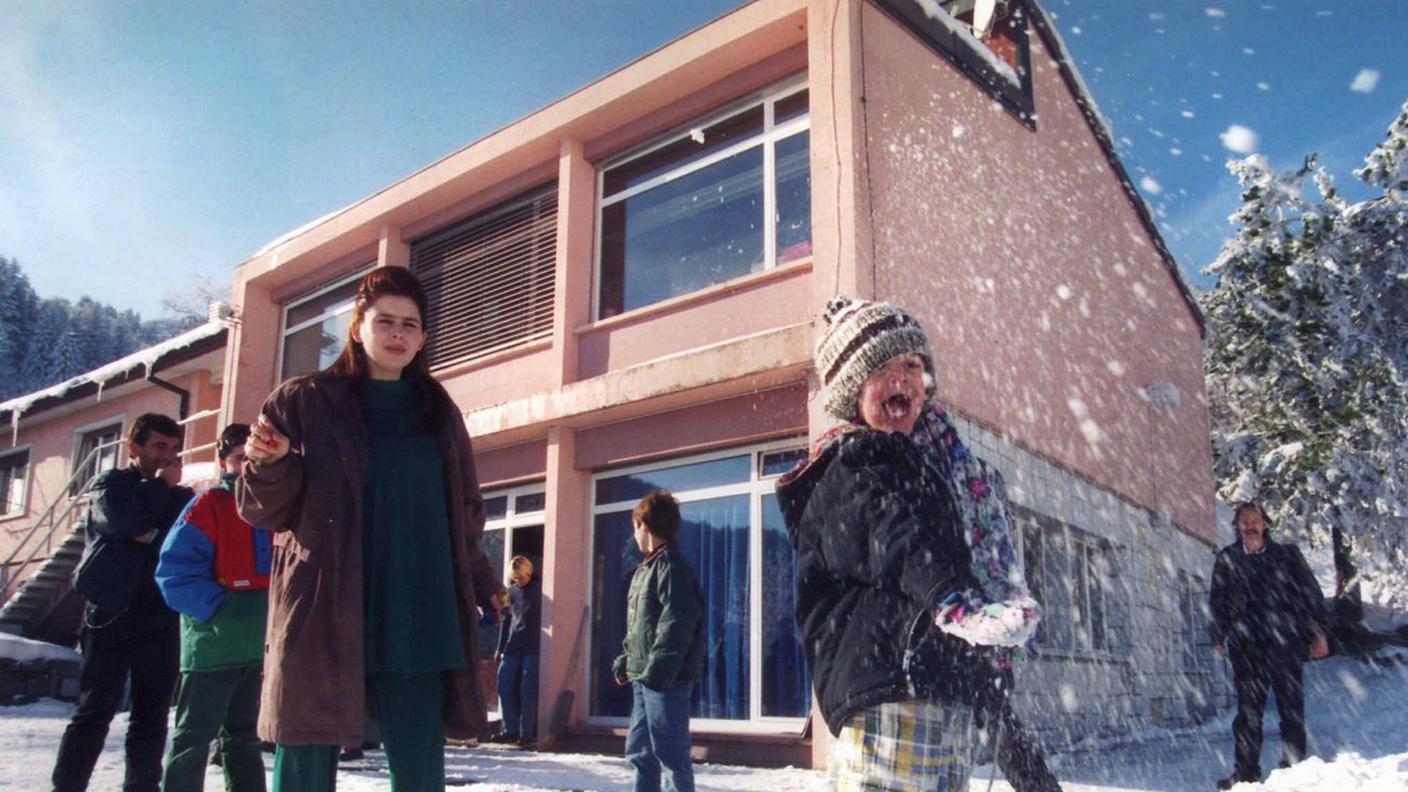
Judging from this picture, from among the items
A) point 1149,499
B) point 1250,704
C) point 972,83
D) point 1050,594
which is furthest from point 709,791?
point 1149,499

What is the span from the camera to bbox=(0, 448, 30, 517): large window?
73.2ft

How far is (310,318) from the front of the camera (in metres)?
15.7

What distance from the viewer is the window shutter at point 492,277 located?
11695 mm

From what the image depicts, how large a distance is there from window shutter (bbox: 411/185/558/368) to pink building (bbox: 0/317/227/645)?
13.2ft

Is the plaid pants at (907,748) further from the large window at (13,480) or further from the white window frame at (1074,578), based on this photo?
the large window at (13,480)

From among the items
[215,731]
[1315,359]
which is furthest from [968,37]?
[1315,359]

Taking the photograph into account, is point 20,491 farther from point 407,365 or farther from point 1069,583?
point 407,365

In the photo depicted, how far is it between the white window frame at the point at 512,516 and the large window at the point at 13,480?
51.0ft

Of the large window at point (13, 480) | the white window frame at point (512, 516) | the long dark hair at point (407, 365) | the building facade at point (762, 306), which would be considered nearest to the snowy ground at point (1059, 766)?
the building facade at point (762, 306)

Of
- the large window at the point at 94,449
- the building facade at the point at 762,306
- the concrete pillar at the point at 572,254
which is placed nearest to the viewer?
the building facade at the point at 762,306

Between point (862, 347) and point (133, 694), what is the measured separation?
336 centimetres

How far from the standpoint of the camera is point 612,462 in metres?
10.3

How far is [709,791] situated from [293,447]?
187 inches

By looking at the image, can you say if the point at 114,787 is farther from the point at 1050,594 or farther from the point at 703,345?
the point at 1050,594
